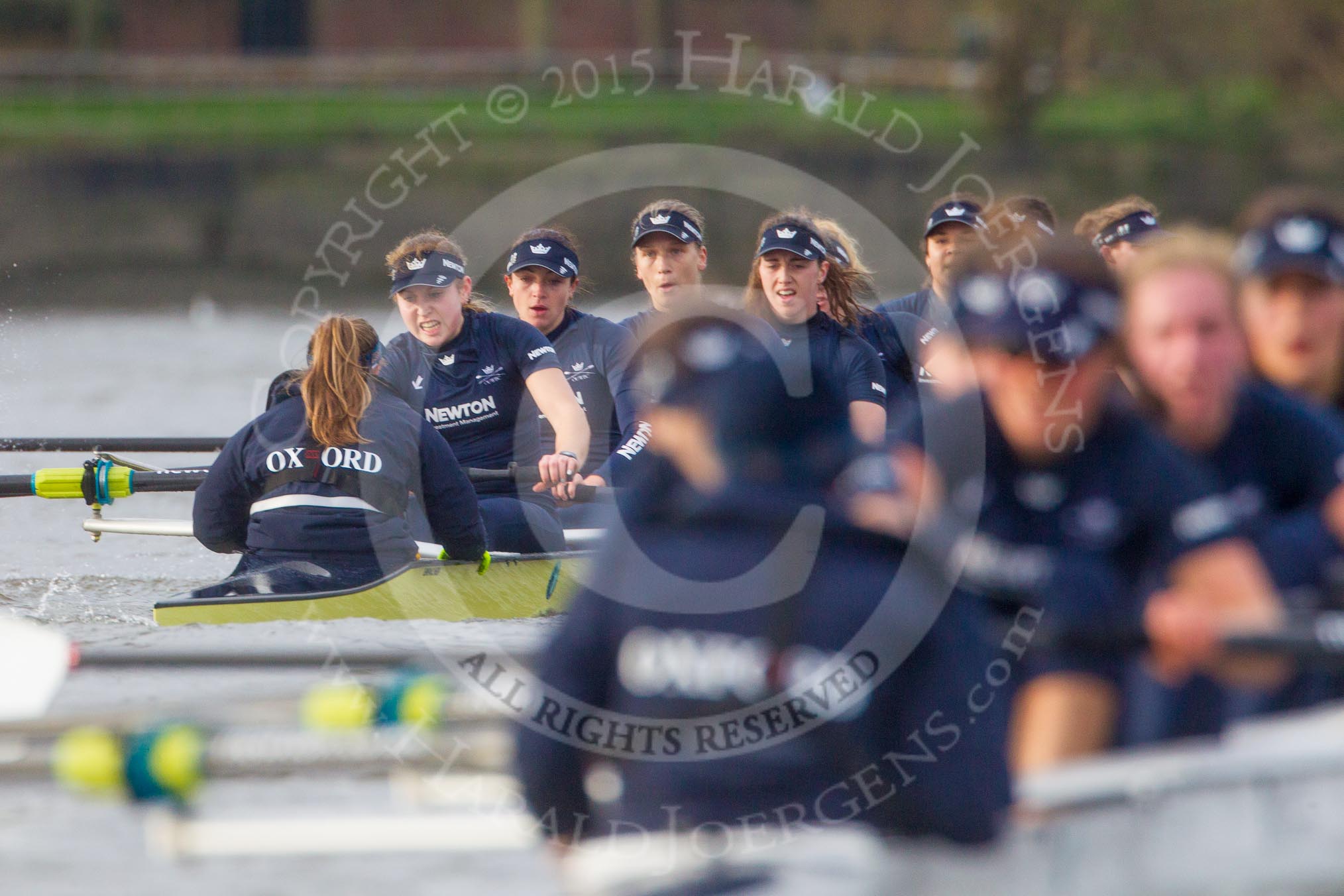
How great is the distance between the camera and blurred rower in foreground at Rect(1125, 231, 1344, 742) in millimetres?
3471

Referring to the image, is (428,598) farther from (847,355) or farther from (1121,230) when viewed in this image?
(1121,230)

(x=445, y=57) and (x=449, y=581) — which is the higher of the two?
(x=445, y=57)

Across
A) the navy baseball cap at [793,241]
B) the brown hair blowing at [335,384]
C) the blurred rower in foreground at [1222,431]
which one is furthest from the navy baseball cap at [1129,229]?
the blurred rower in foreground at [1222,431]

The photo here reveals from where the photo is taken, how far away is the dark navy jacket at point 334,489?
21.1ft

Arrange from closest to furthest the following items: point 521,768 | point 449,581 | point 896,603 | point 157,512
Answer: point 896,603 < point 521,768 < point 449,581 < point 157,512

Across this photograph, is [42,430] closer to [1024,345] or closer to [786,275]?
[786,275]

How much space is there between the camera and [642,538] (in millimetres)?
2760

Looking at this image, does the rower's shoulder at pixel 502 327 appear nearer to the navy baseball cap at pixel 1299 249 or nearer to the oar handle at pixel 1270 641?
the navy baseball cap at pixel 1299 249

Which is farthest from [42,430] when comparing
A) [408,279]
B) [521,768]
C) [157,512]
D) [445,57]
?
[445,57]

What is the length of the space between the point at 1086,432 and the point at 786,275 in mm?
4249

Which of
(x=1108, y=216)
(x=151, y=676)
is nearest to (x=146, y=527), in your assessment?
(x=151, y=676)

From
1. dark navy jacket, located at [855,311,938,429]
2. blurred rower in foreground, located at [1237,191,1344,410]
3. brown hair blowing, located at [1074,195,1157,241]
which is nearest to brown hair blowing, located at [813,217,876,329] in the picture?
dark navy jacket, located at [855,311,938,429]

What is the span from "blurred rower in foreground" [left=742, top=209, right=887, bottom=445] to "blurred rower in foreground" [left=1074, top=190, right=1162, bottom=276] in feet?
3.56

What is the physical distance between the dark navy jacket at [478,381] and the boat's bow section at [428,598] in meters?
0.55
